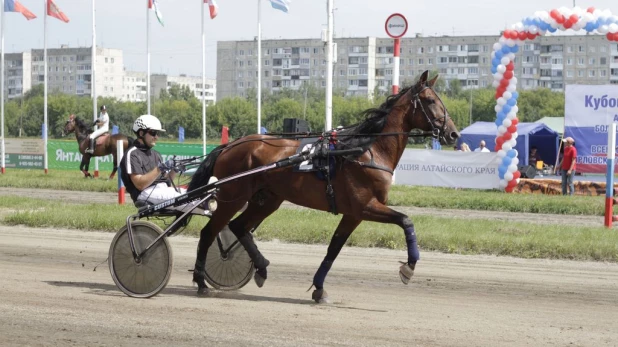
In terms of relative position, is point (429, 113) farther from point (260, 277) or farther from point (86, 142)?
point (86, 142)

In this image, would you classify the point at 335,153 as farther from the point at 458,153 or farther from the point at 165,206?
the point at 458,153

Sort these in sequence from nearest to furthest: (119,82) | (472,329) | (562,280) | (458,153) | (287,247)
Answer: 1. (472,329)
2. (562,280)
3. (287,247)
4. (458,153)
5. (119,82)

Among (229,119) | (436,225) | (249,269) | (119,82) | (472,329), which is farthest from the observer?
(119,82)

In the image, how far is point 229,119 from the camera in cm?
5997

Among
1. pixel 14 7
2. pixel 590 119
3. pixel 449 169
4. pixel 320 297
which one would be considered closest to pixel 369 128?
pixel 320 297

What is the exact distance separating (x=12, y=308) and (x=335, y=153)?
290 cm

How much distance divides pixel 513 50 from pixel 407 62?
8650cm

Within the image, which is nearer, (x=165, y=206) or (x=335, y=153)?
(x=335, y=153)

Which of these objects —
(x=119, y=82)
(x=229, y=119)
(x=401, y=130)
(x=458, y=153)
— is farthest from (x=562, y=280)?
(x=119, y=82)

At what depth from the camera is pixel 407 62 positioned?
110250 mm

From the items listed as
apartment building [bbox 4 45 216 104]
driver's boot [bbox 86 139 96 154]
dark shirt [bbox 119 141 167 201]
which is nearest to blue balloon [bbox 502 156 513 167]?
driver's boot [bbox 86 139 96 154]

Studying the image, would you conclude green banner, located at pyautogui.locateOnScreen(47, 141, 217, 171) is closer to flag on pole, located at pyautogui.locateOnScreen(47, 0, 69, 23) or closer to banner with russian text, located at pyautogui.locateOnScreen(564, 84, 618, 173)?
flag on pole, located at pyautogui.locateOnScreen(47, 0, 69, 23)

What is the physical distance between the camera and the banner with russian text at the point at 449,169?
24516 mm

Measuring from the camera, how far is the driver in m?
9.02
